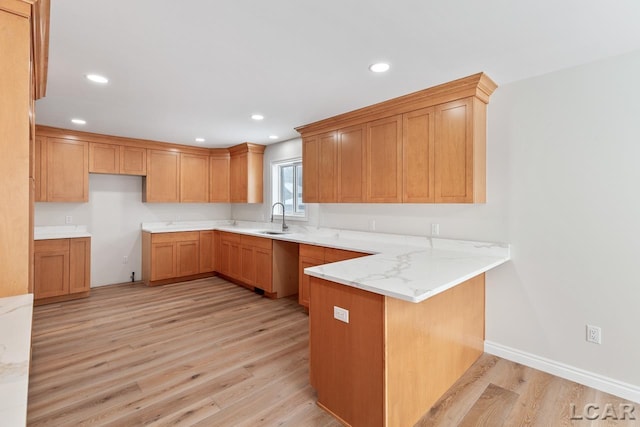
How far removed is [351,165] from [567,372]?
8.56ft

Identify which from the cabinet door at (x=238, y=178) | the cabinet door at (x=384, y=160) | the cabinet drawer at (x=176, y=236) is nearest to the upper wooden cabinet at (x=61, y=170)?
the cabinet drawer at (x=176, y=236)

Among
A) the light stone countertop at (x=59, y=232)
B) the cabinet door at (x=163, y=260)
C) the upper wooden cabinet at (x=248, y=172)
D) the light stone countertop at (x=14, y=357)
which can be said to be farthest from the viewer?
the upper wooden cabinet at (x=248, y=172)

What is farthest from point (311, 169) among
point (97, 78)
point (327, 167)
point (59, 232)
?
point (59, 232)

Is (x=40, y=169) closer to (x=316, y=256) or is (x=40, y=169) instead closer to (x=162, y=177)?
(x=162, y=177)

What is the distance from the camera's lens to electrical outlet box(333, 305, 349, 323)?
1.91m

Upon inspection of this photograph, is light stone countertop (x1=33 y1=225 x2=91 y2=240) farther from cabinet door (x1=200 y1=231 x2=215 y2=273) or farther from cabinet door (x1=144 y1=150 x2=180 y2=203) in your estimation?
cabinet door (x1=200 y1=231 x2=215 y2=273)

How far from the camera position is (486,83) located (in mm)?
2580

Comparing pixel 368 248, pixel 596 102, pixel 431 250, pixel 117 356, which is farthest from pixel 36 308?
pixel 596 102

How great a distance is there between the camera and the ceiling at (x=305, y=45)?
169 centimetres

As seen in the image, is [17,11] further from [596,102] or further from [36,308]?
[36,308]

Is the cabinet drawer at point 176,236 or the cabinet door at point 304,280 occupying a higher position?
the cabinet drawer at point 176,236

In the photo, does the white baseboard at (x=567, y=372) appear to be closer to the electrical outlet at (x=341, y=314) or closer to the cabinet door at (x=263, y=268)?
the electrical outlet at (x=341, y=314)

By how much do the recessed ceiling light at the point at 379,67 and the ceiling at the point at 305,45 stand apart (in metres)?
0.05

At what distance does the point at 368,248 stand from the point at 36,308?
4253 millimetres
